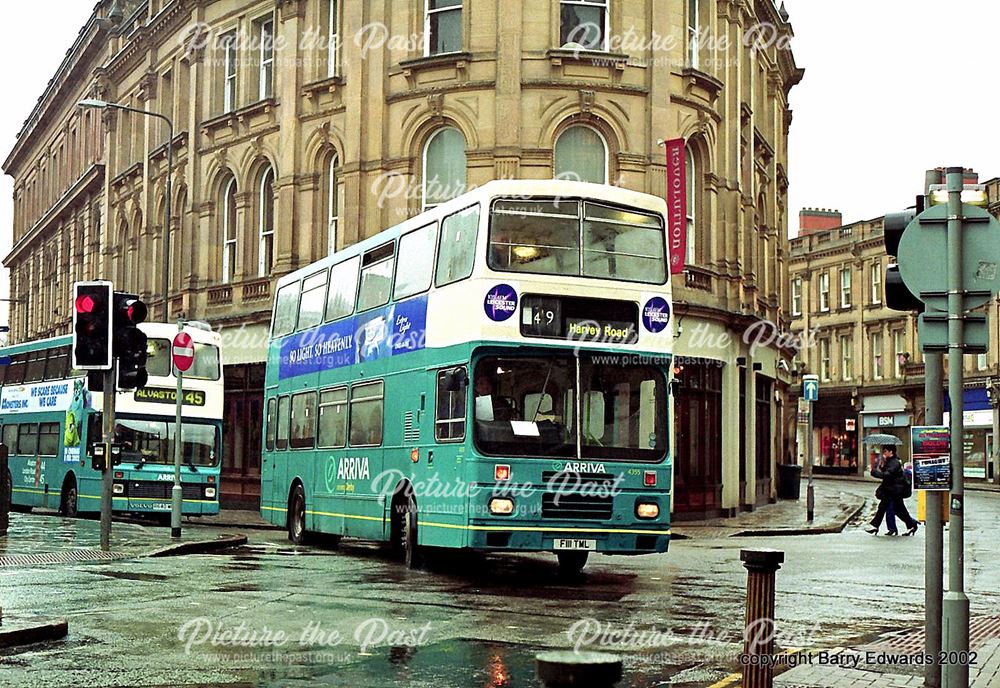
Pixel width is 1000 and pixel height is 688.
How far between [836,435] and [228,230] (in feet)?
162

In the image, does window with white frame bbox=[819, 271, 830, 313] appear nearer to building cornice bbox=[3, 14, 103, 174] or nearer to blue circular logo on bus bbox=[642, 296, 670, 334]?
building cornice bbox=[3, 14, 103, 174]

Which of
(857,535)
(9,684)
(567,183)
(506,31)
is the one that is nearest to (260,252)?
(506,31)

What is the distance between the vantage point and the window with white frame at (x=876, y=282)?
7588cm

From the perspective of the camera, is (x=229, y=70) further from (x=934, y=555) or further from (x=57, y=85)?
(x=934, y=555)

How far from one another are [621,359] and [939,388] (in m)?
8.29

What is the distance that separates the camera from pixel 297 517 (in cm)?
2403

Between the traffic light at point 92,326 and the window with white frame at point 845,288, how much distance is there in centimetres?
6357

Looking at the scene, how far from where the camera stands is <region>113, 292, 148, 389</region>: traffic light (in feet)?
66.1

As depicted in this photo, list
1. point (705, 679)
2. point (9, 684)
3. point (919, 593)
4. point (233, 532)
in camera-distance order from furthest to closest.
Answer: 1. point (233, 532)
2. point (919, 593)
3. point (705, 679)
4. point (9, 684)

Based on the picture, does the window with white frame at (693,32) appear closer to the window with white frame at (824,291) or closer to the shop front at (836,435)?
the shop front at (836,435)

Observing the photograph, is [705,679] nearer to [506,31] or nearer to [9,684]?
[9,684]

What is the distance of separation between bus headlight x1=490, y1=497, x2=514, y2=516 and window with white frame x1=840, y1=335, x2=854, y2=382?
6544 cm

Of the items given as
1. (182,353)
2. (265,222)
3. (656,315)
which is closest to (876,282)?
(265,222)

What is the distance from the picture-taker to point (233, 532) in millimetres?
27484
